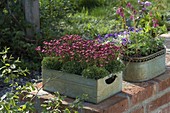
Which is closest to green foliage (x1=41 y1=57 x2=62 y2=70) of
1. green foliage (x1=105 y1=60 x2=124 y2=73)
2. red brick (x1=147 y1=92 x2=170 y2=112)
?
green foliage (x1=105 y1=60 x2=124 y2=73)

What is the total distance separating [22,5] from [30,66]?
2.97 ft

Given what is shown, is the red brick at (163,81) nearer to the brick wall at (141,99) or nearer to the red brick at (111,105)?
the brick wall at (141,99)

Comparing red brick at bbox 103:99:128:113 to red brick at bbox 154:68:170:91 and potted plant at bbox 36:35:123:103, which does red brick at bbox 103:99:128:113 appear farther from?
red brick at bbox 154:68:170:91

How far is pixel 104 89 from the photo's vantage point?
7.36 ft

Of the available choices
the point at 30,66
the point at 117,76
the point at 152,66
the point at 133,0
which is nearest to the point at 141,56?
the point at 152,66

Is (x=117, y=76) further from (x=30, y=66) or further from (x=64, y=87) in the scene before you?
(x=30, y=66)

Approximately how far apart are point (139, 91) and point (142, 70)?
0.49ft

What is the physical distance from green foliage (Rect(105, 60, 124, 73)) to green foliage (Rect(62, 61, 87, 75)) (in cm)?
12

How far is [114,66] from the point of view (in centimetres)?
229

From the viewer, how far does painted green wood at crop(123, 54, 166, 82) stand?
8.22ft

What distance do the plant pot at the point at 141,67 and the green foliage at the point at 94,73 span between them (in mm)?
323

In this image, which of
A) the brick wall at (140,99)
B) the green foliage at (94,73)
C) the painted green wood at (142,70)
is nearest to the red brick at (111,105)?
the brick wall at (140,99)

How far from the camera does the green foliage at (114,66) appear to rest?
2279 millimetres

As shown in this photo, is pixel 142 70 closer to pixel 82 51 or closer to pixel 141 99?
pixel 141 99
